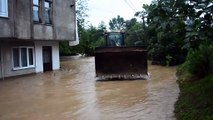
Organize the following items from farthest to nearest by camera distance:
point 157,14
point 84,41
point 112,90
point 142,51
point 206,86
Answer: point 84,41
point 142,51
point 112,90
point 206,86
point 157,14

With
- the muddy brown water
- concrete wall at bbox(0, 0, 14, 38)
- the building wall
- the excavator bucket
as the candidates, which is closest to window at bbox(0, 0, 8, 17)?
concrete wall at bbox(0, 0, 14, 38)

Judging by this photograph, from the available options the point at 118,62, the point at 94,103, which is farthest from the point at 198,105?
the point at 118,62

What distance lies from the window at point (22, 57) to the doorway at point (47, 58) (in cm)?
190

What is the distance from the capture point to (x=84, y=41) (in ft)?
151

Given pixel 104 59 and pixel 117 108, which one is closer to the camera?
pixel 117 108

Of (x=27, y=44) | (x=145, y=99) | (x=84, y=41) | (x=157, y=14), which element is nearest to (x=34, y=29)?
(x=27, y=44)

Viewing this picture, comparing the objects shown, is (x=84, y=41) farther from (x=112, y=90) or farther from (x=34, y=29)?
(x=112, y=90)

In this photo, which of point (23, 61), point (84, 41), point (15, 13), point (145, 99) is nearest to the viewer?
point (145, 99)

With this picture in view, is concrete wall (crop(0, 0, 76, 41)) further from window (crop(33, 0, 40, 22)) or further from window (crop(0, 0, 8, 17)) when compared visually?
window (crop(33, 0, 40, 22))

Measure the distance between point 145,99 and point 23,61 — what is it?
12.9m

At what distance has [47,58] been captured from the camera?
24688 mm

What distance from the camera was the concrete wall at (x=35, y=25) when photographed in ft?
56.9

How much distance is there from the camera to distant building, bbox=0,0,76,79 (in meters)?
17.6

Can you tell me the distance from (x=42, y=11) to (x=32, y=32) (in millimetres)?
2250
